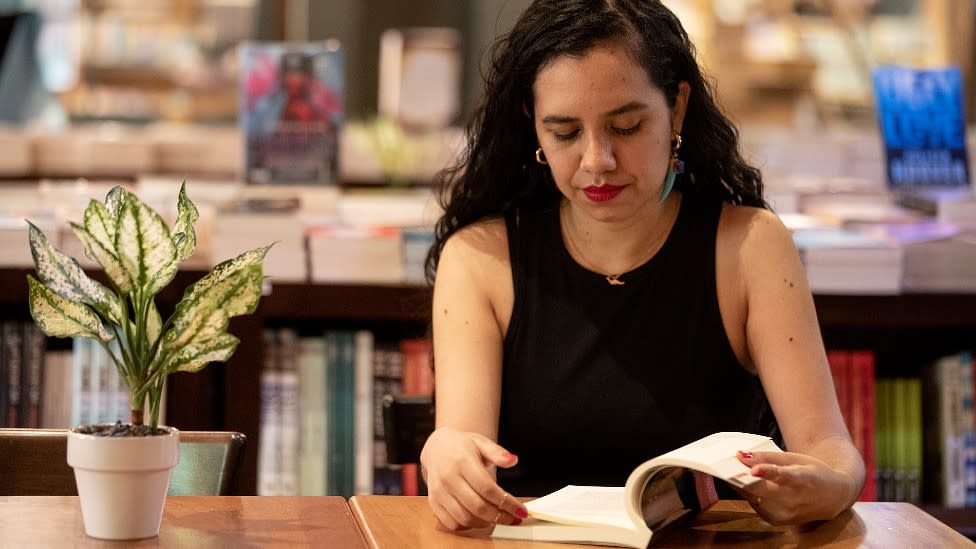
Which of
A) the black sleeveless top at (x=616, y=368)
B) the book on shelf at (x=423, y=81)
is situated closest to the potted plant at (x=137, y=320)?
the black sleeveless top at (x=616, y=368)

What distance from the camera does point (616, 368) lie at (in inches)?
77.4

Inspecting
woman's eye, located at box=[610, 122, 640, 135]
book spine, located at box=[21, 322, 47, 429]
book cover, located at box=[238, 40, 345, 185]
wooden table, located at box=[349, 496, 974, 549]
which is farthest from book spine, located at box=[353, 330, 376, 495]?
wooden table, located at box=[349, 496, 974, 549]

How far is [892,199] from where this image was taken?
11.1ft

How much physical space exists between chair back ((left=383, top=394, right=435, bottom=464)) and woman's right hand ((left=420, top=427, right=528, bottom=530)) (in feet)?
1.85

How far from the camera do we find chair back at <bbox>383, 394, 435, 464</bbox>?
2125mm

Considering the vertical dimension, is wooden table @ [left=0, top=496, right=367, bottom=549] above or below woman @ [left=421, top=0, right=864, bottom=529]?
below

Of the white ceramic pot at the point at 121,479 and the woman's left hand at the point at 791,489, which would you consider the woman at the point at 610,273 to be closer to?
the woman's left hand at the point at 791,489

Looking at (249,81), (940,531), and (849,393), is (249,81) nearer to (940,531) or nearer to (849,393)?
(849,393)

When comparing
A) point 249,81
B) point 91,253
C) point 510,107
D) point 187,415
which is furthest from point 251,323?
point 91,253

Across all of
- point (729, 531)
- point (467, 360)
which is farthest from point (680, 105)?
point (729, 531)

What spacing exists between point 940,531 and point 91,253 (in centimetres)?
95

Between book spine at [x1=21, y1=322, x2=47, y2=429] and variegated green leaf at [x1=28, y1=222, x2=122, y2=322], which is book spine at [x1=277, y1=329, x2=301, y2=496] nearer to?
book spine at [x1=21, y1=322, x2=47, y2=429]

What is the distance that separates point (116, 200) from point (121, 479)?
282 millimetres

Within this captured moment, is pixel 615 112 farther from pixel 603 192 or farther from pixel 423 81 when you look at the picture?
pixel 423 81
